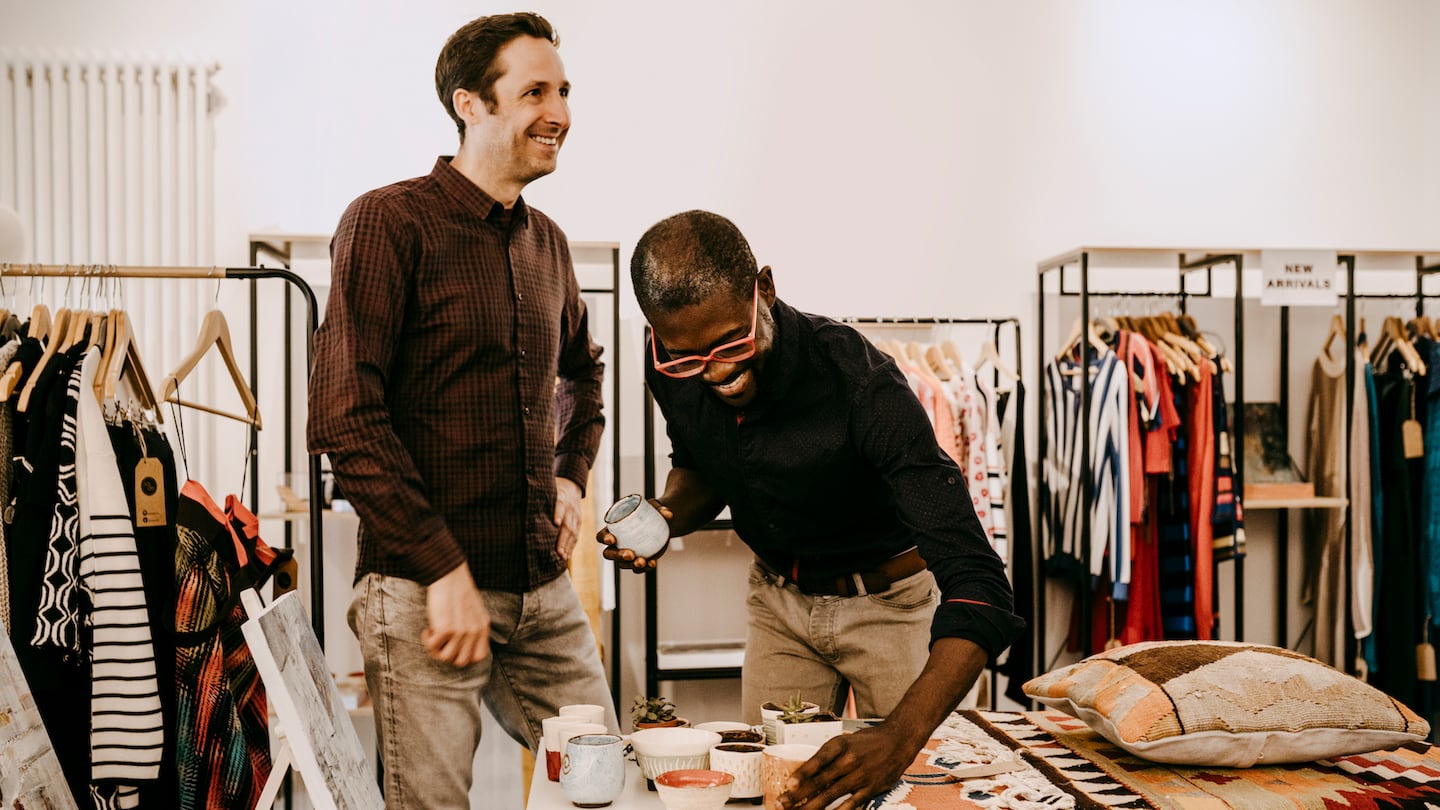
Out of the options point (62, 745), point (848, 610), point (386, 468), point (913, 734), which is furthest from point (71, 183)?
point (913, 734)

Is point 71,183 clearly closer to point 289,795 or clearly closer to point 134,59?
point 134,59

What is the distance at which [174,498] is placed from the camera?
7.07 feet

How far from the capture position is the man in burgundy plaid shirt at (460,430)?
1.67 m

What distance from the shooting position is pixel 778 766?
140 cm

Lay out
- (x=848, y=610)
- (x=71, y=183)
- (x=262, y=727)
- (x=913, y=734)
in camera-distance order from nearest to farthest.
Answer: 1. (x=913, y=734)
2. (x=848, y=610)
3. (x=262, y=727)
4. (x=71, y=183)

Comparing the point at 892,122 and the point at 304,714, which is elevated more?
the point at 892,122

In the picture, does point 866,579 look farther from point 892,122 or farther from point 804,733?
point 892,122

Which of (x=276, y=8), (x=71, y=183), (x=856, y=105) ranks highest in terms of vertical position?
(x=276, y=8)

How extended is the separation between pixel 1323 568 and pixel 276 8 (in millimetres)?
4407

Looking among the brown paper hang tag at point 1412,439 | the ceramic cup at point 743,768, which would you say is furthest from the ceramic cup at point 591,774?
the brown paper hang tag at point 1412,439

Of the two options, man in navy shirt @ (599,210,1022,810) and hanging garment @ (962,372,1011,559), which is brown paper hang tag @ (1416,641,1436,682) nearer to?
hanging garment @ (962,372,1011,559)

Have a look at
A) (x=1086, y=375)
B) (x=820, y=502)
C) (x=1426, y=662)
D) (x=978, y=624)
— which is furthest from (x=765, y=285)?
(x=1426, y=662)

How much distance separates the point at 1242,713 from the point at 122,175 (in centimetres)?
371

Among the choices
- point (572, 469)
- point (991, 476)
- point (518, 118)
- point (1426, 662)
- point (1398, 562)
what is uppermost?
point (518, 118)
